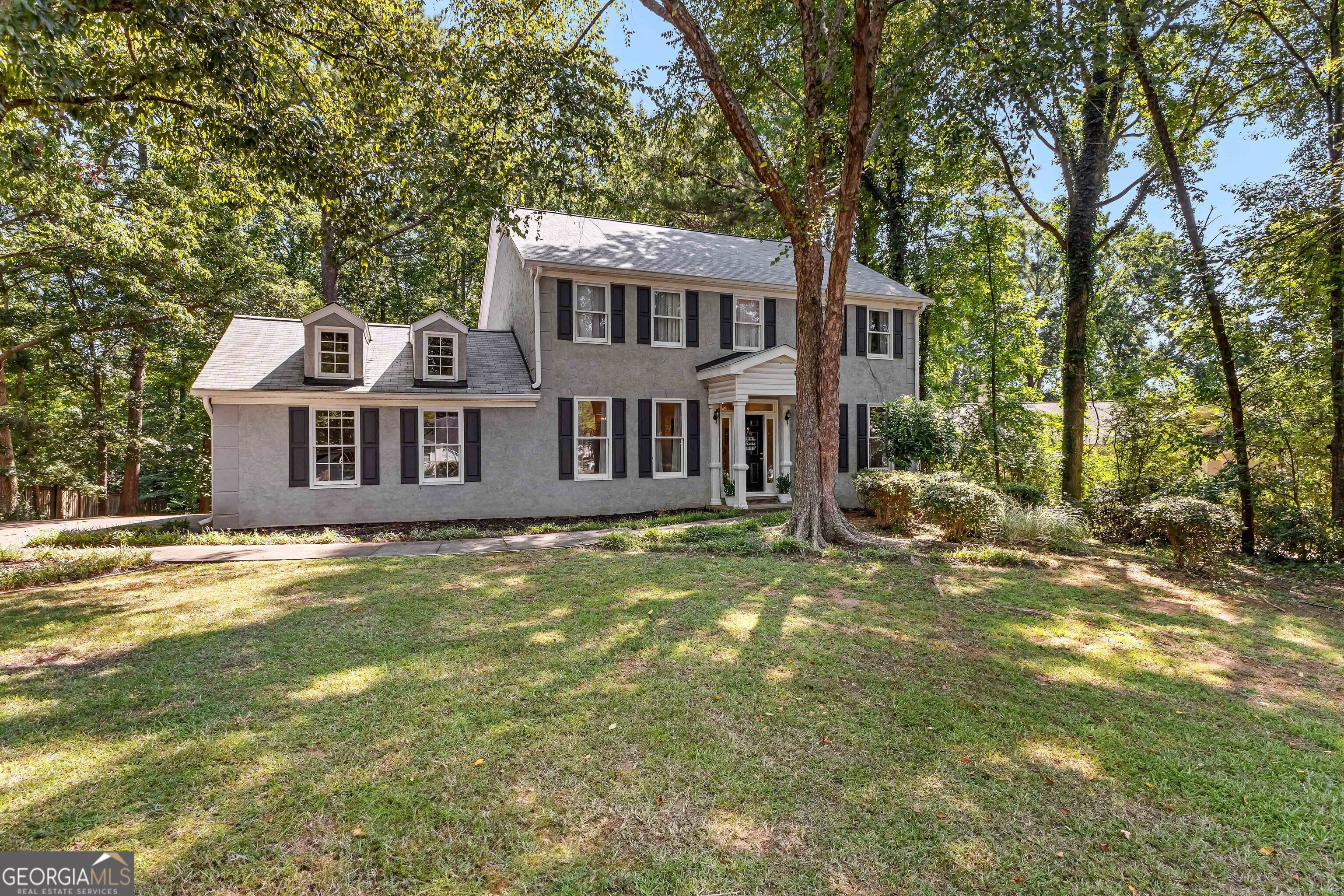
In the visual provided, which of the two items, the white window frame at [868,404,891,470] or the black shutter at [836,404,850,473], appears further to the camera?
the white window frame at [868,404,891,470]

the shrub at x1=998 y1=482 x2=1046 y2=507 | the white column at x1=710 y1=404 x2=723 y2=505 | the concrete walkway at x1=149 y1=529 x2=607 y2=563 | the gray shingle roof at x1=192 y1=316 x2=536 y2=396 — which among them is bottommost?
the concrete walkway at x1=149 y1=529 x2=607 y2=563

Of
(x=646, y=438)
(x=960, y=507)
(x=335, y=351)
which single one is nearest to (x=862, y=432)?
(x=960, y=507)

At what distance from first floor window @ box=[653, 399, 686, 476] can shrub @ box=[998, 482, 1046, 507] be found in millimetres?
7213

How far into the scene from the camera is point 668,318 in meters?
13.7

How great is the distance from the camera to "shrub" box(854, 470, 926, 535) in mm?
10953

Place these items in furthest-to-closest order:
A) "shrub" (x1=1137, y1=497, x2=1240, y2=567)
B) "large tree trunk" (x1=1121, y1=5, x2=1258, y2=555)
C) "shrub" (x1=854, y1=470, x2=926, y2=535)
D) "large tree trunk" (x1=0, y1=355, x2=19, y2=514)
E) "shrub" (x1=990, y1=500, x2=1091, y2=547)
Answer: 1. "large tree trunk" (x1=0, y1=355, x2=19, y2=514)
2. "shrub" (x1=854, y1=470, x2=926, y2=535)
3. "shrub" (x1=990, y1=500, x2=1091, y2=547)
4. "large tree trunk" (x1=1121, y1=5, x2=1258, y2=555)
5. "shrub" (x1=1137, y1=497, x2=1240, y2=567)

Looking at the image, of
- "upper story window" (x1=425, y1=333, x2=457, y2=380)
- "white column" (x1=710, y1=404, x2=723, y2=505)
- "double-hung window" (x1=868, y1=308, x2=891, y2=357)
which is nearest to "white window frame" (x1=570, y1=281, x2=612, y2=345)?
"upper story window" (x1=425, y1=333, x2=457, y2=380)

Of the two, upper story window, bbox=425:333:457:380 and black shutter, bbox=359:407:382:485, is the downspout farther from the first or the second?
black shutter, bbox=359:407:382:485

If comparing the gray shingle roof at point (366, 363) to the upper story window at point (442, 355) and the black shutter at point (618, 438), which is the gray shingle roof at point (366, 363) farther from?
the black shutter at point (618, 438)

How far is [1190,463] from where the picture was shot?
34.5ft

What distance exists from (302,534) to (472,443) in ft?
11.2

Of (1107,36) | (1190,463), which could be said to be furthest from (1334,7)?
(1190,463)

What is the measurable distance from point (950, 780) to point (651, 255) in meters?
13.0

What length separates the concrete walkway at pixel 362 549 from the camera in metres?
8.34
